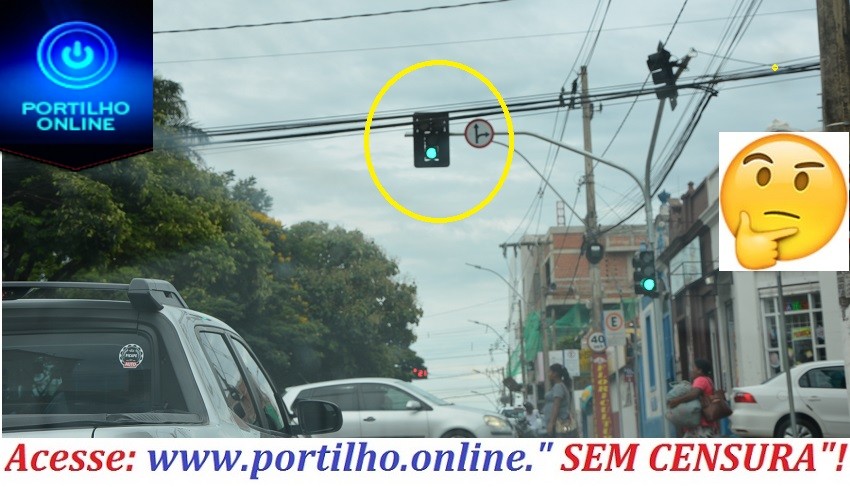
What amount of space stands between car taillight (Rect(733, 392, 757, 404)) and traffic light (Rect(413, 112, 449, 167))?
251 centimetres

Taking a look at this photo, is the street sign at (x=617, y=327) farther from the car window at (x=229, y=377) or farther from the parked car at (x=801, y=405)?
the car window at (x=229, y=377)

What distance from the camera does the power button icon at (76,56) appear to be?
11.4 feet

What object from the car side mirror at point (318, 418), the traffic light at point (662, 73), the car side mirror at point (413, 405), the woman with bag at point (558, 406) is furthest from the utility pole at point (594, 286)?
the car side mirror at point (318, 418)

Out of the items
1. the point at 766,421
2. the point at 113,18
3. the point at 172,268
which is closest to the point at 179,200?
the point at 172,268

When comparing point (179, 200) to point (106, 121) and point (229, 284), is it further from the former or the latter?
point (106, 121)

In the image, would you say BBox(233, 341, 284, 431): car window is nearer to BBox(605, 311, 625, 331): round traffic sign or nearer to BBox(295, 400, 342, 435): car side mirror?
BBox(295, 400, 342, 435): car side mirror

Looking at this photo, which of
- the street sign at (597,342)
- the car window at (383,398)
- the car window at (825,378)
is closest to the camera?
the car window at (383,398)

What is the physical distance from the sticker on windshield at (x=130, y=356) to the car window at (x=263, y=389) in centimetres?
88

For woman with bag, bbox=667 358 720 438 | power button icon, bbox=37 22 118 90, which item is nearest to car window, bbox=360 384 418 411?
woman with bag, bbox=667 358 720 438

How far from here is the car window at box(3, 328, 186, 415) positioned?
108 inches

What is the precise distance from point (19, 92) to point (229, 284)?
1.45 metres

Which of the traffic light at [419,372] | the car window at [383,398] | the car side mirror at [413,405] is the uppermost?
the traffic light at [419,372]

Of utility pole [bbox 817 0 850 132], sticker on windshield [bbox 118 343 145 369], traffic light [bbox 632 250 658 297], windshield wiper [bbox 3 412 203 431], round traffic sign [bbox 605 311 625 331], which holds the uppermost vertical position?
utility pole [bbox 817 0 850 132]

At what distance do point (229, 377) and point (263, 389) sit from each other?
563 mm
